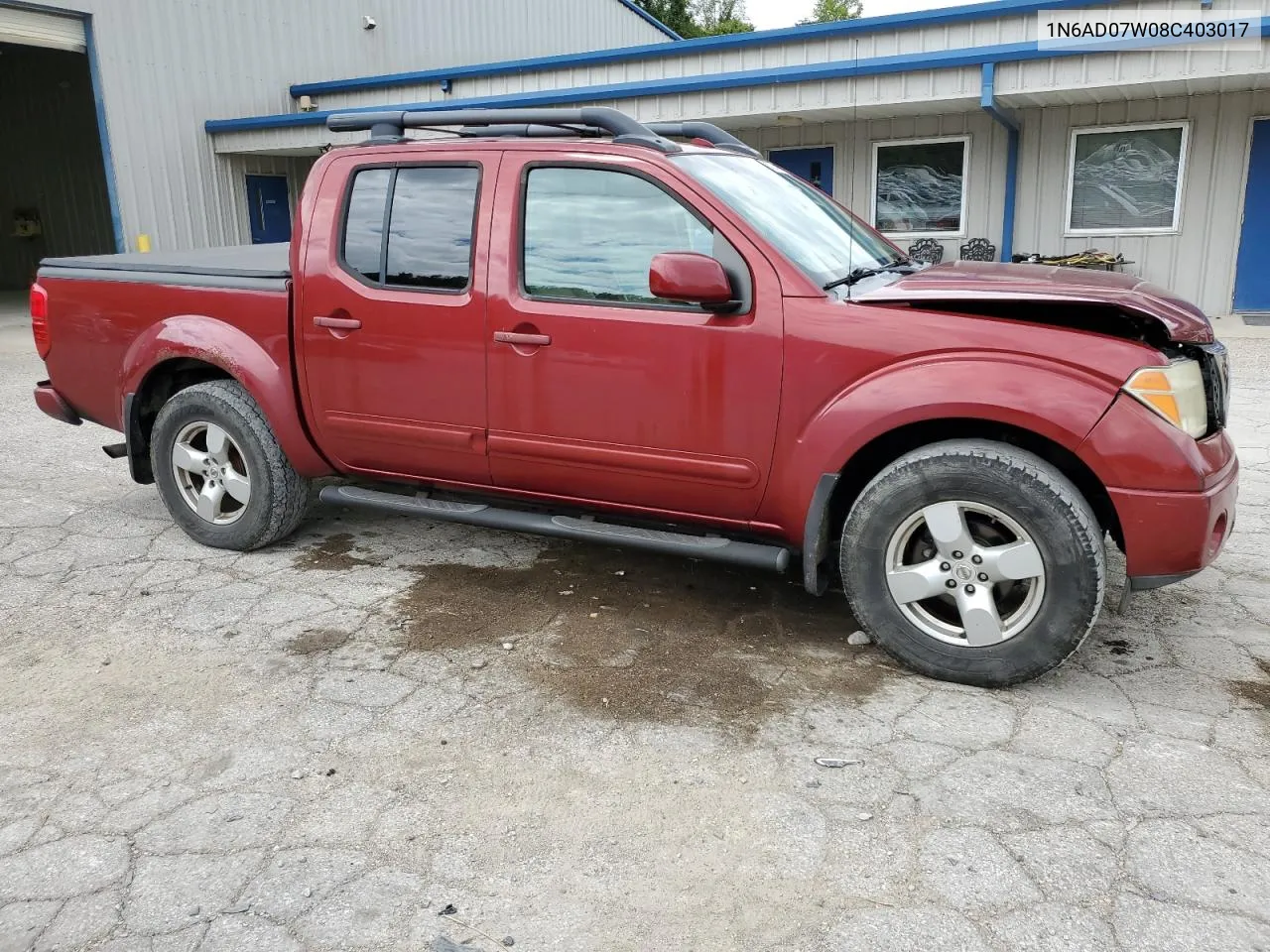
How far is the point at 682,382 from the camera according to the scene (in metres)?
3.59

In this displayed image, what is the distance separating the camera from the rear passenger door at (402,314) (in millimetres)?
3977

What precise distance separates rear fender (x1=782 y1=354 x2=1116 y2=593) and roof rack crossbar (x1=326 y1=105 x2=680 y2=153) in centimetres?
126

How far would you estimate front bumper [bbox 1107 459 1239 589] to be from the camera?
9.98 ft

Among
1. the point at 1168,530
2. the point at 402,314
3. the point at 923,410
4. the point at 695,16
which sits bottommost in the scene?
the point at 1168,530

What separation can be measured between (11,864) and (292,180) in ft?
56.6

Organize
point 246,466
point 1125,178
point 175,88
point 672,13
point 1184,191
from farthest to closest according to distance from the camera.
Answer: point 672,13
point 175,88
point 1125,178
point 1184,191
point 246,466

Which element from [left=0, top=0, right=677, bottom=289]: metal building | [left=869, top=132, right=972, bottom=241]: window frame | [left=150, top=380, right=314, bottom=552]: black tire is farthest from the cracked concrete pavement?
[left=0, top=0, right=677, bottom=289]: metal building

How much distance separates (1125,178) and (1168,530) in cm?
1078

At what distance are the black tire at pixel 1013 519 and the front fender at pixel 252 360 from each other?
250 cm

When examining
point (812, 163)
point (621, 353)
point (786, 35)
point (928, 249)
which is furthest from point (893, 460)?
point (812, 163)

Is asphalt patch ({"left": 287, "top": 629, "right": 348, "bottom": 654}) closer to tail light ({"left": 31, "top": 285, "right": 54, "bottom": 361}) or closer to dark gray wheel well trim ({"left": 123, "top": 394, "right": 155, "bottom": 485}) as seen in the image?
dark gray wheel well trim ({"left": 123, "top": 394, "right": 155, "bottom": 485})

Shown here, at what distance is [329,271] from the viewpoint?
13.9 feet

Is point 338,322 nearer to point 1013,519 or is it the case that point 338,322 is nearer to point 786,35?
point 1013,519

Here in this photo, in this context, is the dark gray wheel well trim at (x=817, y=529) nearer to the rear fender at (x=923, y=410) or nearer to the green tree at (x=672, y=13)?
the rear fender at (x=923, y=410)
